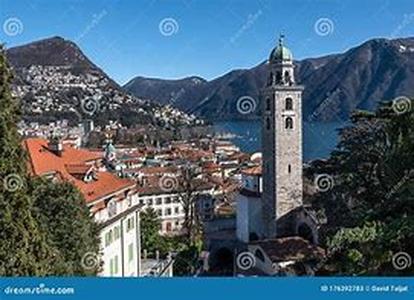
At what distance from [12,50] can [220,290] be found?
1553 mm

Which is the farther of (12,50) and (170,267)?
(170,267)

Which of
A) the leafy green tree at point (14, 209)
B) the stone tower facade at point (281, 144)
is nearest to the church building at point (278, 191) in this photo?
the stone tower facade at point (281, 144)

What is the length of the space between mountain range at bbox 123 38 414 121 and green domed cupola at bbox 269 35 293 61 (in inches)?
3.1

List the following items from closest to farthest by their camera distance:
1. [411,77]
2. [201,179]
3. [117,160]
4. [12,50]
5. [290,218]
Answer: [12,50], [411,77], [290,218], [201,179], [117,160]

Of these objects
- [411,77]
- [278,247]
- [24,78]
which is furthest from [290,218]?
[24,78]

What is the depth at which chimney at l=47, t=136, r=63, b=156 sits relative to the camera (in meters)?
3.89

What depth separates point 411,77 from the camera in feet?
11.9

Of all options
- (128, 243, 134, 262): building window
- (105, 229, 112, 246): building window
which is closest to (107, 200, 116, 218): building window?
(105, 229, 112, 246): building window

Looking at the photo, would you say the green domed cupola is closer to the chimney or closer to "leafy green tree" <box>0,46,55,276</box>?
"leafy green tree" <box>0,46,55,276</box>

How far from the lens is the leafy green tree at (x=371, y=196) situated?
3184 millimetres

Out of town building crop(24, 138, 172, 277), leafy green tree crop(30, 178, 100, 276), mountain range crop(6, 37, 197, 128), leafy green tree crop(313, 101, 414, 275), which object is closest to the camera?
leafy green tree crop(313, 101, 414, 275)

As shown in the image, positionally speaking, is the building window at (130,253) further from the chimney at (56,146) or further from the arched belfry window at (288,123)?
the arched belfry window at (288,123)

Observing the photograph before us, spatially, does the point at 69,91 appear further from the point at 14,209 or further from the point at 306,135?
the point at 306,135

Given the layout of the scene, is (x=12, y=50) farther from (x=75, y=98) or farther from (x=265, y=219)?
(x=265, y=219)
